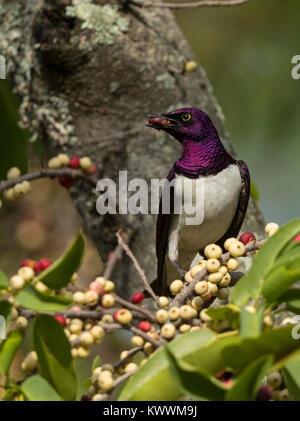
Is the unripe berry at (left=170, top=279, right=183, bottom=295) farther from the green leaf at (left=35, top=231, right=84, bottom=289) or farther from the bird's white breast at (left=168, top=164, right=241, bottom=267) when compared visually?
the bird's white breast at (left=168, top=164, right=241, bottom=267)

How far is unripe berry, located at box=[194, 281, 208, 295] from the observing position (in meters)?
1.44

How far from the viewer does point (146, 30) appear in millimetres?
2836

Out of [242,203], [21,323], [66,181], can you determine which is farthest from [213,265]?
[242,203]

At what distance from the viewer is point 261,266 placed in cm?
125

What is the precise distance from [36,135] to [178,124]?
2.00 feet

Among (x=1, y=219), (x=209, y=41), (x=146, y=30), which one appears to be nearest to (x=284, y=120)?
(x=209, y=41)

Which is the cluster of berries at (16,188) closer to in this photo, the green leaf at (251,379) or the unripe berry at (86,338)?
the unripe berry at (86,338)

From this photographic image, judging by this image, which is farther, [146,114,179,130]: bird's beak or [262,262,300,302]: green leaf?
[146,114,179,130]: bird's beak

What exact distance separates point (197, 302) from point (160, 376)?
1.09 ft

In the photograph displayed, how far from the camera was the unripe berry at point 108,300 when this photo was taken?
1295 millimetres

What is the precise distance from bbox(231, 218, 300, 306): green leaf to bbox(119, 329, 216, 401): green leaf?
13 centimetres

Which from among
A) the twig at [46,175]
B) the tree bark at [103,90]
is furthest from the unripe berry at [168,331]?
the tree bark at [103,90]

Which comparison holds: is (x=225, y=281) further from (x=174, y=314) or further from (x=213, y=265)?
(x=174, y=314)

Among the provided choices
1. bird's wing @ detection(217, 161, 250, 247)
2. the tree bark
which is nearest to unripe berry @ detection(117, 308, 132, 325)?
the tree bark
